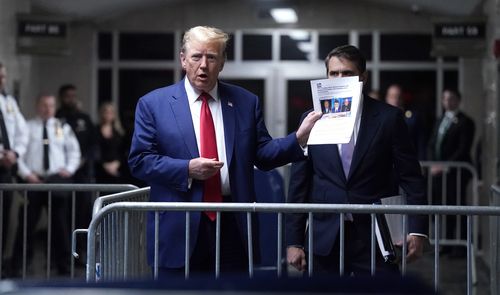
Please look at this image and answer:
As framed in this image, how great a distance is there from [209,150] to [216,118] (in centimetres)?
17

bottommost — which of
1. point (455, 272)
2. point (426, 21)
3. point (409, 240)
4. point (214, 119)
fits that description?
point (455, 272)

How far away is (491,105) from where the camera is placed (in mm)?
13602

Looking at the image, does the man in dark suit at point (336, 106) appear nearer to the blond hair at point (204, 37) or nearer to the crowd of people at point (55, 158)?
the blond hair at point (204, 37)

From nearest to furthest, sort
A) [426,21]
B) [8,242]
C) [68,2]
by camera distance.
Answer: [8,242] → [68,2] → [426,21]

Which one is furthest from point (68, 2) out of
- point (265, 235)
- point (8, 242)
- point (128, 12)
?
point (265, 235)

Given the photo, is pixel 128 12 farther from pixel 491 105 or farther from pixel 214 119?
pixel 214 119

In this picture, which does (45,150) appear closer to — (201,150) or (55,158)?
(55,158)

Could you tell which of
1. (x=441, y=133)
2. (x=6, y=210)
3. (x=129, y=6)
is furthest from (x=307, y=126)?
(x=129, y=6)

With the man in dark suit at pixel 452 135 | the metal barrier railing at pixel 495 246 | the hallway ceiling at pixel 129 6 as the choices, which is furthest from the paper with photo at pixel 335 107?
the hallway ceiling at pixel 129 6

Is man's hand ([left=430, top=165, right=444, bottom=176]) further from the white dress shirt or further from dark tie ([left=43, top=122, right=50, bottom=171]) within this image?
the white dress shirt

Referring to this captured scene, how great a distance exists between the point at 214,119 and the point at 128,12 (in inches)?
535

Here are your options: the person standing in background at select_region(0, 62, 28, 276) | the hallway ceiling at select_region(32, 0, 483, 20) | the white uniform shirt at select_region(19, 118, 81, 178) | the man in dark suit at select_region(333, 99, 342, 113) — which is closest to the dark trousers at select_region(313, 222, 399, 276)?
the man in dark suit at select_region(333, 99, 342, 113)

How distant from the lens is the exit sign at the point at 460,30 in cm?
1409

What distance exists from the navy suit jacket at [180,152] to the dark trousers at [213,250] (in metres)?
0.04
